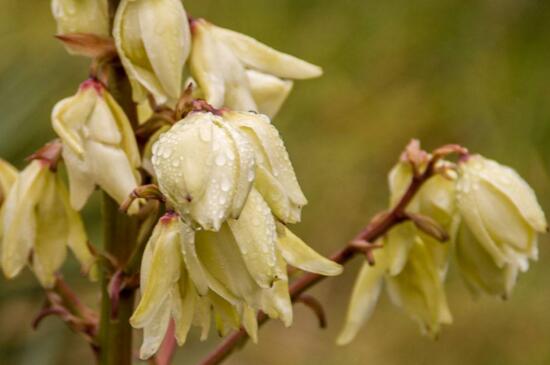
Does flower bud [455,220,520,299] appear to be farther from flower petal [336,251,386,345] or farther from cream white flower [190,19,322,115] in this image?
cream white flower [190,19,322,115]

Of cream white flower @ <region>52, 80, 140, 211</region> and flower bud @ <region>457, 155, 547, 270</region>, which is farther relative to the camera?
flower bud @ <region>457, 155, 547, 270</region>

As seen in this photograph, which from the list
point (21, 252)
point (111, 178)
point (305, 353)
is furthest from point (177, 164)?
point (305, 353)

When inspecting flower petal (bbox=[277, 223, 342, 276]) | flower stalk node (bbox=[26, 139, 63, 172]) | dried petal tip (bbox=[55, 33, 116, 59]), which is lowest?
flower stalk node (bbox=[26, 139, 63, 172])

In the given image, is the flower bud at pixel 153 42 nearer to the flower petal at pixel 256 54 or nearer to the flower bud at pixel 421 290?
the flower petal at pixel 256 54

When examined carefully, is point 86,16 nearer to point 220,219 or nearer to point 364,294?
point 220,219

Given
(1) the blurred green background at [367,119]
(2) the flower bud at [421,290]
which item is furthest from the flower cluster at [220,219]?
(1) the blurred green background at [367,119]

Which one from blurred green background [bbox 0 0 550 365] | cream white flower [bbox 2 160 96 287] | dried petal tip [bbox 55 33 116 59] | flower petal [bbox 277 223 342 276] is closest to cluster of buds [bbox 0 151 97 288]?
cream white flower [bbox 2 160 96 287]
